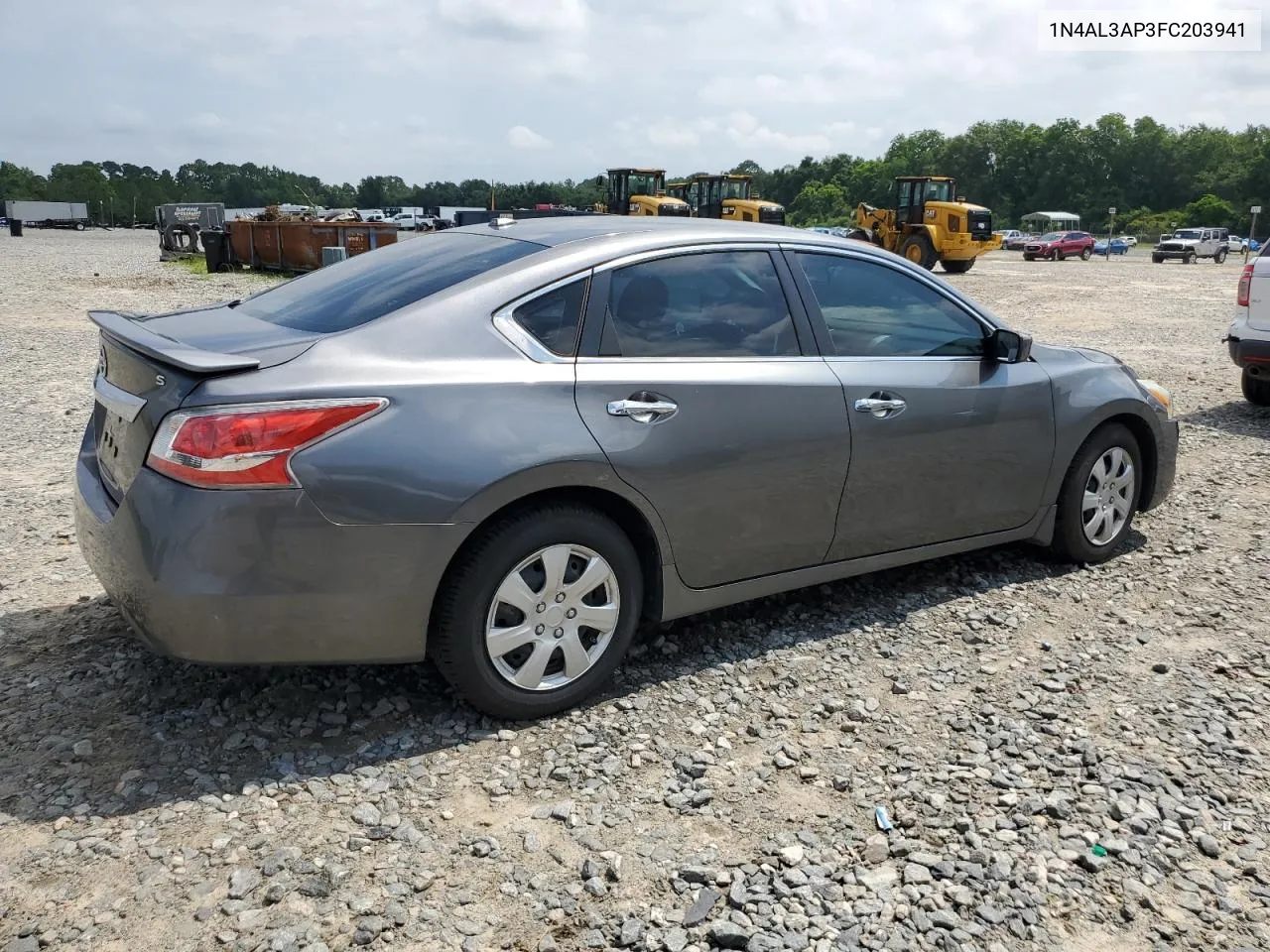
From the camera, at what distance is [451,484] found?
10.3 ft

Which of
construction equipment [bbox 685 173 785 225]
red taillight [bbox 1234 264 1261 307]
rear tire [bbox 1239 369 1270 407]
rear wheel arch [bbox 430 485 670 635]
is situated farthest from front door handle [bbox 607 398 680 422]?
construction equipment [bbox 685 173 785 225]

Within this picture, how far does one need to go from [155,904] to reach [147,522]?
3.38 ft

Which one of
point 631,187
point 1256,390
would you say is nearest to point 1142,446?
point 1256,390

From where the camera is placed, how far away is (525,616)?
3.38 metres

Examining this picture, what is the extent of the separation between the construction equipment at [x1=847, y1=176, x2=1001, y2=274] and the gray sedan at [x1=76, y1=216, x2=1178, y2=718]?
88.7 feet

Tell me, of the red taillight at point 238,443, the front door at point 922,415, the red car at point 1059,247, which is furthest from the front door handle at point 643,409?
the red car at point 1059,247

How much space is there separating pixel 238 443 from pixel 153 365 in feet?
1.58

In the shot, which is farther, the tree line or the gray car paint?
the tree line

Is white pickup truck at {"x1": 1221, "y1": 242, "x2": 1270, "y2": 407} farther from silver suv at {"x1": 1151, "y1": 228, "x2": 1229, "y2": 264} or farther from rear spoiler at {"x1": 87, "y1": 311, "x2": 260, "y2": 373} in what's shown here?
silver suv at {"x1": 1151, "y1": 228, "x2": 1229, "y2": 264}

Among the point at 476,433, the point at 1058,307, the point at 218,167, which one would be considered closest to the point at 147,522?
the point at 476,433

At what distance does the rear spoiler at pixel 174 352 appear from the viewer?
3000 mm

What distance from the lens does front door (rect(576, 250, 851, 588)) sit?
3.53 m

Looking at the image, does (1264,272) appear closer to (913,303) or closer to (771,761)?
(913,303)

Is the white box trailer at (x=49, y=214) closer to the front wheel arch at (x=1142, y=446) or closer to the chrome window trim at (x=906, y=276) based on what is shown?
the chrome window trim at (x=906, y=276)
